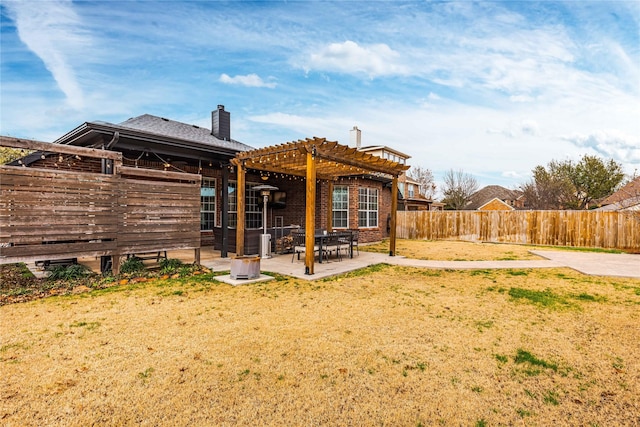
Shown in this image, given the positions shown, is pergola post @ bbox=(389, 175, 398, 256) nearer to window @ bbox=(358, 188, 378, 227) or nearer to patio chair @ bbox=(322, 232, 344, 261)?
patio chair @ bbox=(322, 232, 344, 261)

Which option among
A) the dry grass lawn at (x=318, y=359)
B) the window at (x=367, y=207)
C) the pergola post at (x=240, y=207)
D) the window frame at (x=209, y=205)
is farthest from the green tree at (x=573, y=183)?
the pergola post at (x=240, y=207)

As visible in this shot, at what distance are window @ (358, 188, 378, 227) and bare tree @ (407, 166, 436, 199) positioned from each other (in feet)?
97.4

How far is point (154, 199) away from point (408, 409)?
21.8ft

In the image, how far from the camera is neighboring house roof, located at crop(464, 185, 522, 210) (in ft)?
141

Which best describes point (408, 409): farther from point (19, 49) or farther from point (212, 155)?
point (19, 49)

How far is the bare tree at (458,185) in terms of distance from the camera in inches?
1633

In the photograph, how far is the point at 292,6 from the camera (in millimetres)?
8938

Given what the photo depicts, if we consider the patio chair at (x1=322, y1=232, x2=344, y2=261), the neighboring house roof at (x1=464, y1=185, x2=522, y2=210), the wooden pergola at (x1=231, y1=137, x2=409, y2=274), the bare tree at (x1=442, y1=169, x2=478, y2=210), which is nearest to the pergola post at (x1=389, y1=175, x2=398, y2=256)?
the wooden pergola at (x1=231, y1=137, x2=409, y2=274)

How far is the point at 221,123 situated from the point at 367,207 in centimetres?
712

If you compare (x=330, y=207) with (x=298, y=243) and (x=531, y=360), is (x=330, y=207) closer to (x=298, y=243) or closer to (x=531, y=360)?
(x=298, y=243)

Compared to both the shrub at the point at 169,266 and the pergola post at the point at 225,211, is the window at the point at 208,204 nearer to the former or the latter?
the pergola post at the point at 225,211

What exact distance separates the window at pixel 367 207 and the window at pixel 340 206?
28.7 inches

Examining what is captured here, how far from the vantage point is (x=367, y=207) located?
47.9 ft

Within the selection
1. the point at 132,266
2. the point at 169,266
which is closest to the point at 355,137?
the point at 169,266
